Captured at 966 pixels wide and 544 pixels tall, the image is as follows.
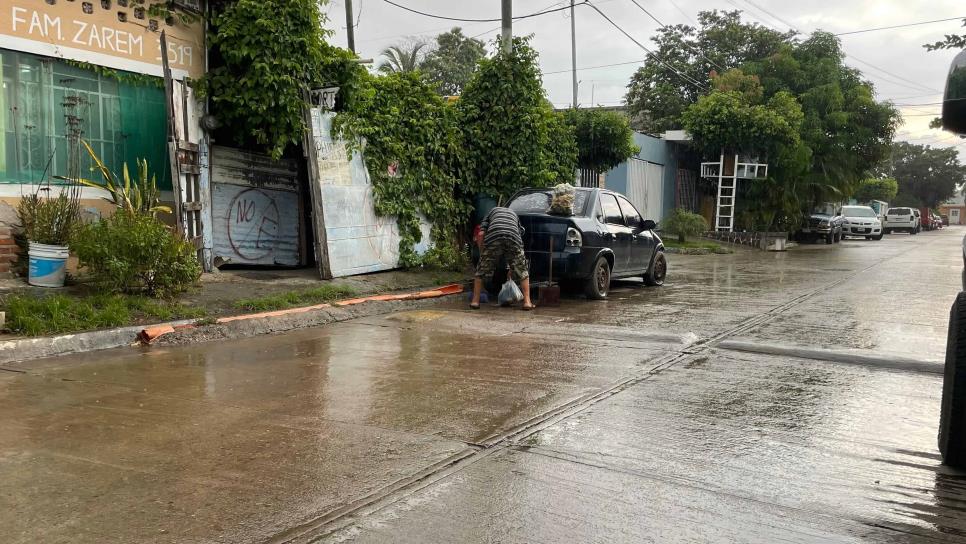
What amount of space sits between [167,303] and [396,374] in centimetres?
351

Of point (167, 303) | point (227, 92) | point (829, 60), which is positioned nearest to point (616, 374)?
point (167, 303)

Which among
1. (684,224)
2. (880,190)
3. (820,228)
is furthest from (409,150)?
(880,190)

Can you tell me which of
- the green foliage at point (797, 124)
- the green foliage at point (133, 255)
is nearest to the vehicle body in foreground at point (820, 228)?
the green foliage at point (797, 124)

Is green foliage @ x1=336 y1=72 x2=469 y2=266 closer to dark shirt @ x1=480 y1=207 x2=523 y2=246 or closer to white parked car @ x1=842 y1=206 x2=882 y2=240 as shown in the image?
dark shirt @ x1=480 y1=207 x2=523 y2=246

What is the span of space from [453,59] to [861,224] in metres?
24.0

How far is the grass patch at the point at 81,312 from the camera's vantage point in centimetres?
697

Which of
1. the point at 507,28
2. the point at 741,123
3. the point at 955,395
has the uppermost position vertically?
the point at 507,28

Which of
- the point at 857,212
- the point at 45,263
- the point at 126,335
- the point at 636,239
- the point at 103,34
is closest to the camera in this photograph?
the point at 126,335

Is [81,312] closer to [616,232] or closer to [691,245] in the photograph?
[616,232]

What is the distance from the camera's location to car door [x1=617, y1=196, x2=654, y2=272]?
12.2 m

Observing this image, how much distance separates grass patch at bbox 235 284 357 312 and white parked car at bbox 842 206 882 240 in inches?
1304

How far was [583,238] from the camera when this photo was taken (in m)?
10.7

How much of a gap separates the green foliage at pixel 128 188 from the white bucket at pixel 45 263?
832mm

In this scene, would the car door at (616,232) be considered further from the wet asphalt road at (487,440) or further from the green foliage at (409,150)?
the wet asphalt road at (487,440)
